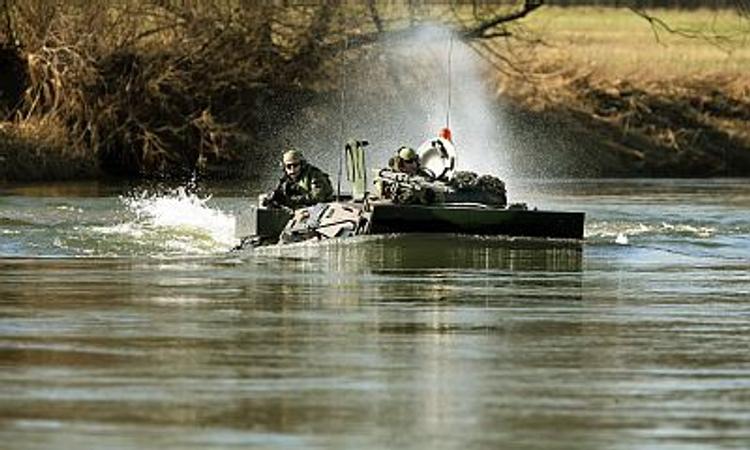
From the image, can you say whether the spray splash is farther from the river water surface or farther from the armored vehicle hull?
the armored vehicle hull

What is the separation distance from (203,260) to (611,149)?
27656 mm

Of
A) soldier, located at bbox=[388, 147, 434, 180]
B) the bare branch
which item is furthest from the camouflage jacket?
the bare branch

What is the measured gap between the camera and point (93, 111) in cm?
5022

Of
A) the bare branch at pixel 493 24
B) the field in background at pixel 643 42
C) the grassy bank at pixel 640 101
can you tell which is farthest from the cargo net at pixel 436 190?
the field in background at pixel 643 42

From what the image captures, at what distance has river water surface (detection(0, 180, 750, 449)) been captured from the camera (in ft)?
46.6

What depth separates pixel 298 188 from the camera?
1250 inches

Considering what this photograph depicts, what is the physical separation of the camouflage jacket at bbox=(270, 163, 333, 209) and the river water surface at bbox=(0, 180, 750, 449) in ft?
3.56

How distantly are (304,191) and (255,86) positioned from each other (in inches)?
831

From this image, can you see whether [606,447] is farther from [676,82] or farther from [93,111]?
[676,82]

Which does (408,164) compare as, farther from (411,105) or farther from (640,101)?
(640,101)

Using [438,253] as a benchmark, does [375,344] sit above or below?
below

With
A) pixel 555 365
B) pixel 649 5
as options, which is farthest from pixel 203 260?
pixel 649 5

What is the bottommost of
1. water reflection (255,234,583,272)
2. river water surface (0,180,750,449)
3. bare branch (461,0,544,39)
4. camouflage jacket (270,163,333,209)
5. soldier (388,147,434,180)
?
river water surface (0,180,750,449)

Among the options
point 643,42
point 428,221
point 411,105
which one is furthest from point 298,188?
point 643,42
